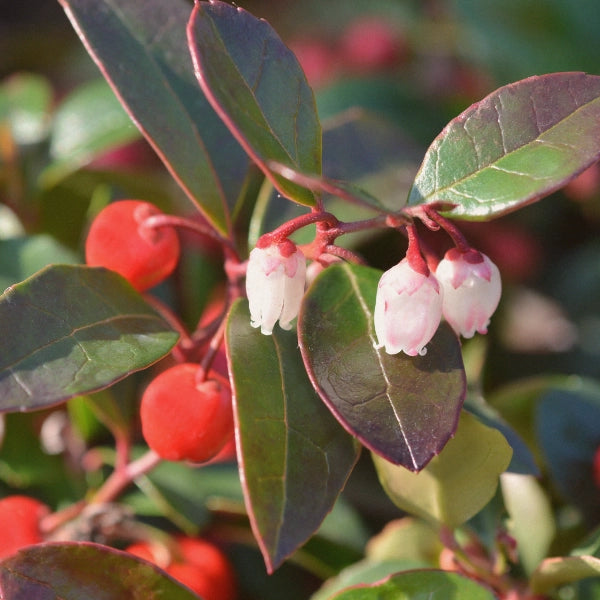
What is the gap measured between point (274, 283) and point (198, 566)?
0.56 meters

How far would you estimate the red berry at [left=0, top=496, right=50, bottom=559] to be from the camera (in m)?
0.95

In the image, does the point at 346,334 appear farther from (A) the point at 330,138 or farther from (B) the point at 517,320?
(B) the point at 517,320

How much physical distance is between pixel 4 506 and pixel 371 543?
0.49m

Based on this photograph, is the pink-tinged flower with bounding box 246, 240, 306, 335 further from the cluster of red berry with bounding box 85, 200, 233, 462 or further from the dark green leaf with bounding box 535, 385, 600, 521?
the dark green leaf with bounding box 535, 385, 600, 521

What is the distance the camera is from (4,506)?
3.24ft

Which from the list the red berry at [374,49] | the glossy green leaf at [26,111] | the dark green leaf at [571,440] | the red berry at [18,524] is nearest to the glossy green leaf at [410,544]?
the dark green leaf at [571,440]

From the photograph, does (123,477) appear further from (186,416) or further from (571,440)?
(571,440)

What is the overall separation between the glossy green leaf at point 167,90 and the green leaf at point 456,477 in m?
0.33

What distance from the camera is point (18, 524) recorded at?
970 millimetres

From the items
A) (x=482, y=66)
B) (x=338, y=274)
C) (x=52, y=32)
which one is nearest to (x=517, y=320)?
(x=482, y=66)

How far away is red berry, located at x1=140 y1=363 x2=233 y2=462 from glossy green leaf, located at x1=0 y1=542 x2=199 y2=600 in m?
0.12

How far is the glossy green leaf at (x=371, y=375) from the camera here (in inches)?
26.3

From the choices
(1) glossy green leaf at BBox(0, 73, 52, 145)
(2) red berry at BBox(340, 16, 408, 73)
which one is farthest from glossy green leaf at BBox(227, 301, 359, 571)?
→ (2) red berry at BBox(340, 16, 408, 73)

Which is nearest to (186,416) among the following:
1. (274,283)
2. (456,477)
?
(274,283)
